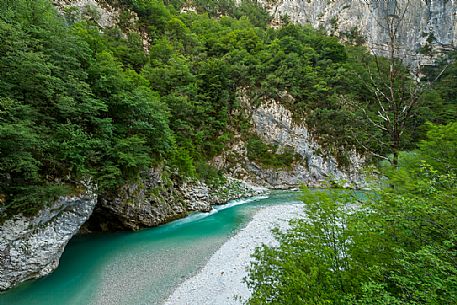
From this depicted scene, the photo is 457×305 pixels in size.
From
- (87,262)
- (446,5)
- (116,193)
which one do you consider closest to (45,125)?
(116,193)

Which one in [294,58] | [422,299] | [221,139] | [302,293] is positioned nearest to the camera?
[422,299]

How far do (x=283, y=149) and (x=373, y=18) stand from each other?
37442mm

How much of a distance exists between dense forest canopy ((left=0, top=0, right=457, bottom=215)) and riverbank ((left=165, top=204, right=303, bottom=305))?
5267 millimetres

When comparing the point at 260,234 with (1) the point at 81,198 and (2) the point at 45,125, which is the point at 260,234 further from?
(2) the point at 45,125

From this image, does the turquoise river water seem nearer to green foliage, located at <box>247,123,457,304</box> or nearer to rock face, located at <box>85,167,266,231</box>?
rock face, located at <box>85,167,266,231</box>

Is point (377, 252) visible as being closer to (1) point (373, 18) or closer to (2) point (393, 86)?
(2) point (393, 86)

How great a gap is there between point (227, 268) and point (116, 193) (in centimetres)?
694

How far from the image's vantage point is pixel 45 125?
31.1ft

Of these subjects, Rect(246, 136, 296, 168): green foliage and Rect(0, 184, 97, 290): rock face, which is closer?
Rect(0, 184, 97, 290): rock face

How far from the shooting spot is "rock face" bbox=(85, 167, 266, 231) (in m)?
12.6

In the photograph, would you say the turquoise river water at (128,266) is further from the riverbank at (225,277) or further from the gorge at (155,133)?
the riverbank at (225,277)

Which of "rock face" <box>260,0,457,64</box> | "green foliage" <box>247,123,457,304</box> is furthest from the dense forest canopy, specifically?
"rock face" <box>260,0,457,64</box>

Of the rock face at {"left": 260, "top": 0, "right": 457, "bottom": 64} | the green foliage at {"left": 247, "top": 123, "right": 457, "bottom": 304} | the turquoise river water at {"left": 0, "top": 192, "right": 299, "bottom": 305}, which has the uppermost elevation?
the rock face at {"left": 260, "top": 0, "right": 457, "bottom": 64}

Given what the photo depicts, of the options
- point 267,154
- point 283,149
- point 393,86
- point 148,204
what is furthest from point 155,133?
point 283,149
